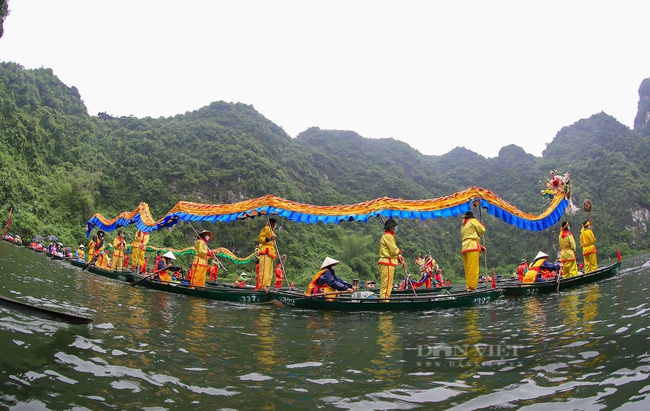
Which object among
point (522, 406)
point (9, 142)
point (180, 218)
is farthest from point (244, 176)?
point (522, 406)

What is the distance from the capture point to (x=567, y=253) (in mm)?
12852

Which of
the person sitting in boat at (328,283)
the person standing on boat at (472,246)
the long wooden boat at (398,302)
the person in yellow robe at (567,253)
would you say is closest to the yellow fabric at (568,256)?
the person in yellow robe at (567,253)

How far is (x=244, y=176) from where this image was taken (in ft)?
153

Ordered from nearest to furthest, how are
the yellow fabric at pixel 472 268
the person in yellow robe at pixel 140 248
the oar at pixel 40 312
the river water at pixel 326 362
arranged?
the river water at pixel 326 362 → the oar at pixel 40 312 → the yellow fabric at pixel 472 268 → the person in yellow robe at pixel 140 248

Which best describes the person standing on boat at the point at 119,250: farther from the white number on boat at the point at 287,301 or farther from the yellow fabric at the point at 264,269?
the white number on boat at the point at 287,301

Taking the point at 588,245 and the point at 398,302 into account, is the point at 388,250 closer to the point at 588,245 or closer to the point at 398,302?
the point at 398,302

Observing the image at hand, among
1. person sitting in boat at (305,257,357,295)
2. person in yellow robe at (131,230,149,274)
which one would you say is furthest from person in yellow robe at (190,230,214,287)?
person in yellow robe at (131,230,149,274)

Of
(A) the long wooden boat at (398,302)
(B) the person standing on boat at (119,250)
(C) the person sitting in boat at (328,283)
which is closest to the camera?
(A) the long wooden boat at (398,302)

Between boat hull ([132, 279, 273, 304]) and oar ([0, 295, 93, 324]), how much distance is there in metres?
5.80

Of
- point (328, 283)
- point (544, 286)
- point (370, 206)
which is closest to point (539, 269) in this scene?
point (544, 286)

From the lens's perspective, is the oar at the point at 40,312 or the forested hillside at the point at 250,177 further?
the forested hillside at the point at 250,177

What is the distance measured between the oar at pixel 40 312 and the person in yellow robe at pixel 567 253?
41.1 ft

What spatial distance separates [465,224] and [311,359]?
22.1 feet

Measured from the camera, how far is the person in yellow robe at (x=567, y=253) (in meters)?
12.7
